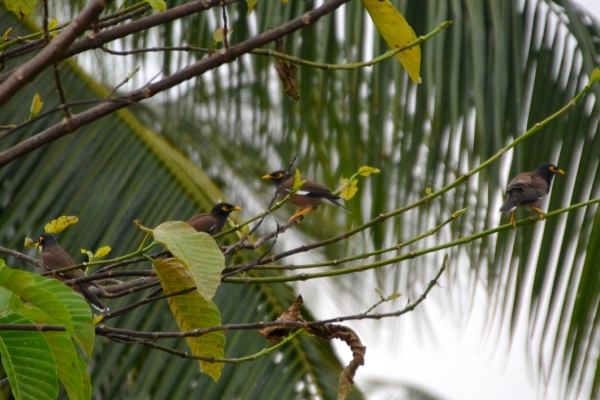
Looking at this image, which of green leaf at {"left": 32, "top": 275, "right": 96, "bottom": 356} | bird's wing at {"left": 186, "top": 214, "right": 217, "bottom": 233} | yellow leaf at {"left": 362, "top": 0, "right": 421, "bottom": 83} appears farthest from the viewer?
bird's wing at {"left": 186, "top": 214, "right": 217, "bottom": 233}

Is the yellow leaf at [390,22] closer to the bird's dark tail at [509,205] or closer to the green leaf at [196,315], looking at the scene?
the green leaf at [196,315]

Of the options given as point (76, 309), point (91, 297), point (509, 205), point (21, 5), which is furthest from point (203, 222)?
point (76, 309)

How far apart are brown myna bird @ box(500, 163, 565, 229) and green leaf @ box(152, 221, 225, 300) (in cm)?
199

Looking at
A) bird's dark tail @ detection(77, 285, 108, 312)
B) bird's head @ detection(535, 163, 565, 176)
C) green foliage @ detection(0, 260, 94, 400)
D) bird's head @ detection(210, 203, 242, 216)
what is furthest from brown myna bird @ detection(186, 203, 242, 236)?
green foliage @ detection(0, 260, 94, 400)

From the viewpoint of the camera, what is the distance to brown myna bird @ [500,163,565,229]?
3578 millimetres

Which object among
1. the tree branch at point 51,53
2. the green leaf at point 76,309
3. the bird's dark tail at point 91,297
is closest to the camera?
the tree branch at point 51,53

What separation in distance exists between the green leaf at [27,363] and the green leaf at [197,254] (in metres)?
0.36

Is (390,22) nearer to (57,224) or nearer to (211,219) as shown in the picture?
(57,224)

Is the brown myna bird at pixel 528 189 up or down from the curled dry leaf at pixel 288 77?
up

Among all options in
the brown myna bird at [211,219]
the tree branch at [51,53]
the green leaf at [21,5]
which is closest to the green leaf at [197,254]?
the tree branch at [51,53]

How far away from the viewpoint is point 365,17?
4227 millimetres

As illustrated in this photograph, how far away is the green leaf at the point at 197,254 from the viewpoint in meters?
1.88

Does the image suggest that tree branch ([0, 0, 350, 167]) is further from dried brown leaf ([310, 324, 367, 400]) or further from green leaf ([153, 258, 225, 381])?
dried brown leaf ([310, 324, 367, 400])

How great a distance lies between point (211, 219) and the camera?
4.31 m
